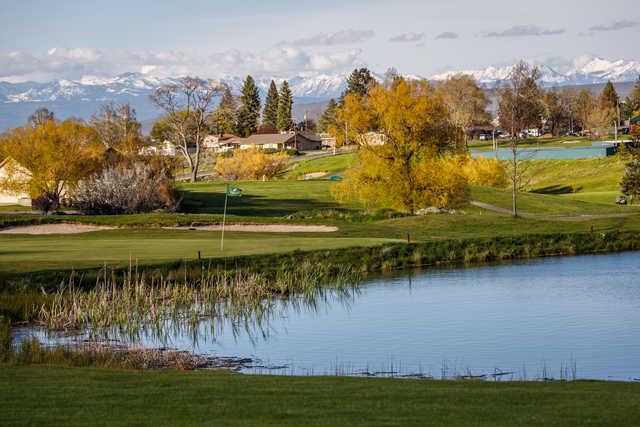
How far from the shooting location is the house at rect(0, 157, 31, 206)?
2788 inches

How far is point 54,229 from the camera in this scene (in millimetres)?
51375

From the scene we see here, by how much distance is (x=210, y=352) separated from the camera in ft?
79.8

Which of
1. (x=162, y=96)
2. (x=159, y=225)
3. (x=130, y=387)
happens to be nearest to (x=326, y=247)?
(x=159, y=225)

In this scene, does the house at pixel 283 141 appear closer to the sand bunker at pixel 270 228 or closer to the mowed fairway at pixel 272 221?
the mowed fairway at pixel 272 221

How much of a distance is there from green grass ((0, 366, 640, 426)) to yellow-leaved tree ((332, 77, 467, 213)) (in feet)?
137

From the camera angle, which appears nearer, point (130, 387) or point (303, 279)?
point (130, 387)

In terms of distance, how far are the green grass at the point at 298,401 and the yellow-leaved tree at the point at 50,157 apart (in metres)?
53.6

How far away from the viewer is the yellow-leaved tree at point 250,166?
11475cm

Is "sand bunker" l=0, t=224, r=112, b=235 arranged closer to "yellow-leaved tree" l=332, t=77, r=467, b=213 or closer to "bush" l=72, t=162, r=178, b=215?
"bush" l=72, t=162, r=178, b=215

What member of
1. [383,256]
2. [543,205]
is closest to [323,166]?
[543,205]

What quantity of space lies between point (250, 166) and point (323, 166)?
22681 mm

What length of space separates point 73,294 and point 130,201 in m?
36.0

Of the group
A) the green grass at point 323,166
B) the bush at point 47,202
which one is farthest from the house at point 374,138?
the green grass at point 323,166

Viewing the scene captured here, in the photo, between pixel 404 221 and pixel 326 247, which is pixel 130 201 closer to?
pixel 404 221
